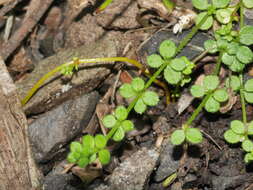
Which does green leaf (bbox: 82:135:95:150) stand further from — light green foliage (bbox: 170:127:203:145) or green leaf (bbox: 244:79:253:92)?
green leaf (bbox: 244:79:253:92)

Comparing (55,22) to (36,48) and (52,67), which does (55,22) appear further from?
(52,67)

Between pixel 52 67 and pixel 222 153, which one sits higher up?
pixel 52 67

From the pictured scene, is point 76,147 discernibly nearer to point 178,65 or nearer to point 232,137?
point 178,65

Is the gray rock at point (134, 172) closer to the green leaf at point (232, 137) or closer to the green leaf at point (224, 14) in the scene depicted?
the green leaf at point (232, 137)

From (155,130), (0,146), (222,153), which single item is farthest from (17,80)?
(222,153)

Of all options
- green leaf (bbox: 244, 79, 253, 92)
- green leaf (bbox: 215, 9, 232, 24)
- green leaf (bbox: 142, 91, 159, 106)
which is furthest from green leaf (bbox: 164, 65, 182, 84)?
green leaf (bbox: 215, 9, 232, 24)

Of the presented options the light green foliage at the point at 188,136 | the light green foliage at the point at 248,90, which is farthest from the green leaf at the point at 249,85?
the light green foliage at the point at 188,136

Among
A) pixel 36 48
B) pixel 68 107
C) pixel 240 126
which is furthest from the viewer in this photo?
pixel 36 48
